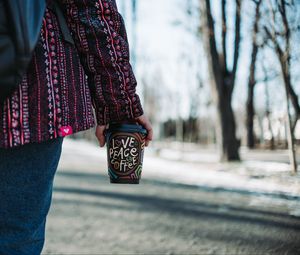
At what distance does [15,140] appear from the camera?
1.12 metres

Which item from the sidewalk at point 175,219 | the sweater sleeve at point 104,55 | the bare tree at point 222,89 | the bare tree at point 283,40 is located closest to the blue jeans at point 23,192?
the sweater sleeve at point 104,55

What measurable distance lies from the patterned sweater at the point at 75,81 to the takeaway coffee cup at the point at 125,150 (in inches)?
2.2

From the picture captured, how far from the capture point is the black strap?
4.25ft

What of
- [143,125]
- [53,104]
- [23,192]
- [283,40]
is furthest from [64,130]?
[283,40]

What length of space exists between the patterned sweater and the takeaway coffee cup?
0.06m

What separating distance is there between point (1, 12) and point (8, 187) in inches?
19.2

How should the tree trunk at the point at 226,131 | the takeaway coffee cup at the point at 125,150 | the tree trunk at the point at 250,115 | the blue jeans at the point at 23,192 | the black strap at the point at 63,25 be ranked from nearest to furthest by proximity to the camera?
1. the blue jeans at the point at 23,192
2. the black strap at the point at 63,25
3. the takeaway coffee cup at the point at 125,150
4. the tree trunk at the point at 226,131
5. the tree trunk at the point at 250,115

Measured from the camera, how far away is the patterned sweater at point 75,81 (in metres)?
1.15

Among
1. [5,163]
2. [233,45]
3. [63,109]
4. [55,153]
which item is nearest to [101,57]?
[63,109]

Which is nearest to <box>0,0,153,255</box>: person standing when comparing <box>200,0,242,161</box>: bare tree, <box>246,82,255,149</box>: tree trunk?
<box>200,0,242,161</box>: bare tree

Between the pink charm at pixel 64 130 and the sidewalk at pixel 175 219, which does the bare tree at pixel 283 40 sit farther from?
the pink charm at pixel 64 130

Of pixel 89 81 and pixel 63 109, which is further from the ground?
pixel 89 81

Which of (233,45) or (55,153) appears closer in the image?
(55,153)

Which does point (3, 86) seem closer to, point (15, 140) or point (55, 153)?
point (15, 140)
